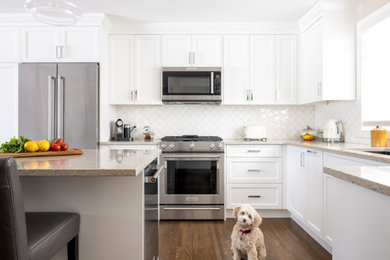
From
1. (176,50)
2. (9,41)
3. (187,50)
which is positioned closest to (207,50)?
(187,50)

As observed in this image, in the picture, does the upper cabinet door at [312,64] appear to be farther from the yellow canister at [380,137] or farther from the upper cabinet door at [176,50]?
the upper cabinet door at [176,50]

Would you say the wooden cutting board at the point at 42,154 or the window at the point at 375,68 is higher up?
the window at the point at 375,68

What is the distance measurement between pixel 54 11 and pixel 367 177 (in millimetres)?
1946

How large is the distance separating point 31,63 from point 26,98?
1.41 ft

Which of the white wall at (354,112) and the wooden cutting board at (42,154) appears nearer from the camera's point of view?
the wooden cutting board at (42,154)

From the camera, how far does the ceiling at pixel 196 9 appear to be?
2961 millimetres

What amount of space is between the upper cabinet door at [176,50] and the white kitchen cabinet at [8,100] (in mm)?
1831

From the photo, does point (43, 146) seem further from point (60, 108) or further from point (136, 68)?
point (136, 68)

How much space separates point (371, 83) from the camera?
2752 mm

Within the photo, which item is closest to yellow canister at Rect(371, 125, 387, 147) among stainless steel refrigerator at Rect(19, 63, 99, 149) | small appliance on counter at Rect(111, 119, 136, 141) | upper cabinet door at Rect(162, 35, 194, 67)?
upper cabinet door at Rect(162, 35, 194, 67)

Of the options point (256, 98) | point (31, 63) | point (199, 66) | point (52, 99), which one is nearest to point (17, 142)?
point (52, 99)

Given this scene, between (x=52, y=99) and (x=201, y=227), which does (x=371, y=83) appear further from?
(x=52, y=99)

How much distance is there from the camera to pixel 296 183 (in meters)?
2.99

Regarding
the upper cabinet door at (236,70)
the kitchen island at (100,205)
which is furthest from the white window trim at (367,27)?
the kitchen island at (100,205)
